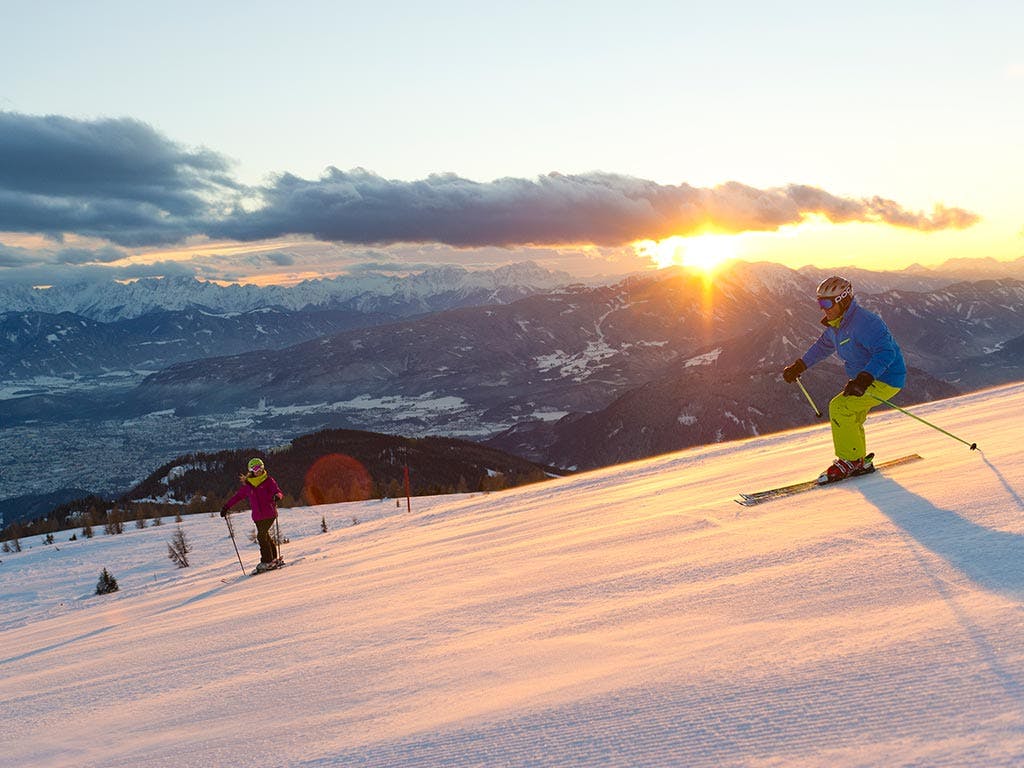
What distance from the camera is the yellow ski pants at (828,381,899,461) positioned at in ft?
20.2

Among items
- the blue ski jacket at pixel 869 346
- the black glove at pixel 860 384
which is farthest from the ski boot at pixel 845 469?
the blue ski jacket at pixel 869 346

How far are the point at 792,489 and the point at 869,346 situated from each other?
1.84m

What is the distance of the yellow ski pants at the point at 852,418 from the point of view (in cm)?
616

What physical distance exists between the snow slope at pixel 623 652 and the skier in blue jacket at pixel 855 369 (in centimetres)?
47

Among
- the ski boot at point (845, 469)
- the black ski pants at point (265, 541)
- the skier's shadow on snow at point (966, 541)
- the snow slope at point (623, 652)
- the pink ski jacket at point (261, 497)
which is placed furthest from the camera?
the pink ski jacket at point (261, 497)

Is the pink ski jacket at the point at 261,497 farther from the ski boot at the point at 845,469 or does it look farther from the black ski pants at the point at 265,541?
the ski boot at the point at 845,469

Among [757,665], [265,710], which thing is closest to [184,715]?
[265,710]

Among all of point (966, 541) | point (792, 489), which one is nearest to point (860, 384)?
point (792, 489)

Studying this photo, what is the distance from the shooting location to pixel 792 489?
573cm

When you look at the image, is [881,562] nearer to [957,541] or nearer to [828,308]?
[957,541]

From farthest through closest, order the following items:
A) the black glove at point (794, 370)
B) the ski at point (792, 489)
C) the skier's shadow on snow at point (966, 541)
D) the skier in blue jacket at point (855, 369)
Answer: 1. the black glove at point (794, 370)
2. the skier in blue jacket at point (855, 369)
3. the ski at point (792, 489)
4. the skier's shadow on snow at point (966, 541)

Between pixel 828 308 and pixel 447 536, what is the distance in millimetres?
4949

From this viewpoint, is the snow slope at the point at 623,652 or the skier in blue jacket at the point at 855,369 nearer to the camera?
the snow slope at the point at 623,652

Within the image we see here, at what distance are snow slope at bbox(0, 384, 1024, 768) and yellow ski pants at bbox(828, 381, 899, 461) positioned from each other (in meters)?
0.47
